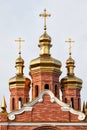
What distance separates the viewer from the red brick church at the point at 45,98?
41.7 meters

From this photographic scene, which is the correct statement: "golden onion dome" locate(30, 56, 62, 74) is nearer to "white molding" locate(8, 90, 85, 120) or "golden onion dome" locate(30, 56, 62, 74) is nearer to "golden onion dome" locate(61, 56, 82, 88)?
"golden onion dome" locate(61, 56, 82, 88)

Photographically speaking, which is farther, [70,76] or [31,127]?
[70,76]

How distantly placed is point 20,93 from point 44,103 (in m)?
6.51

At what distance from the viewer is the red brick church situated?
41719 mm

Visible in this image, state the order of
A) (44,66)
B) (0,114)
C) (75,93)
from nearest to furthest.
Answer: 1. (0,114)
2. (44,66)
3. (75,93)

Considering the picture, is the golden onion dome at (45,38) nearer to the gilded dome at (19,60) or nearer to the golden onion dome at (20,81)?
the gilded dome at (19,60)

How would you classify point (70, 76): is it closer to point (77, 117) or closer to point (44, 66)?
point (44, 66)

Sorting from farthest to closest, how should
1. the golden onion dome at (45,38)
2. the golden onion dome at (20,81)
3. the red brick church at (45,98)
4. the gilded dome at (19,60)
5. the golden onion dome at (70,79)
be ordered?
the gilded dome at (19,60) < the golden onion dome at (20,81) < the golden onion dome at (70,79) < the golden onion dome at (45,38) < the red brick church at (45,98)

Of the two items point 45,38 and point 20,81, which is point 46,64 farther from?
point 20,81

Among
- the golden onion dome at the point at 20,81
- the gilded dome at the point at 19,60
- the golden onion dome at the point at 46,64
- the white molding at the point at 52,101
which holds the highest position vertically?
the gilded dome at the point at 19,60

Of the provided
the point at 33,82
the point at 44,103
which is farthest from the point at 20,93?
the point at 44,103

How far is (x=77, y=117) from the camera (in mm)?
42000

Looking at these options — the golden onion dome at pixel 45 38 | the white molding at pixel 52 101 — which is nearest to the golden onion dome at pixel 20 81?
the golden onion dome at pixel 45 38

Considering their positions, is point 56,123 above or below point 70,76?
below
